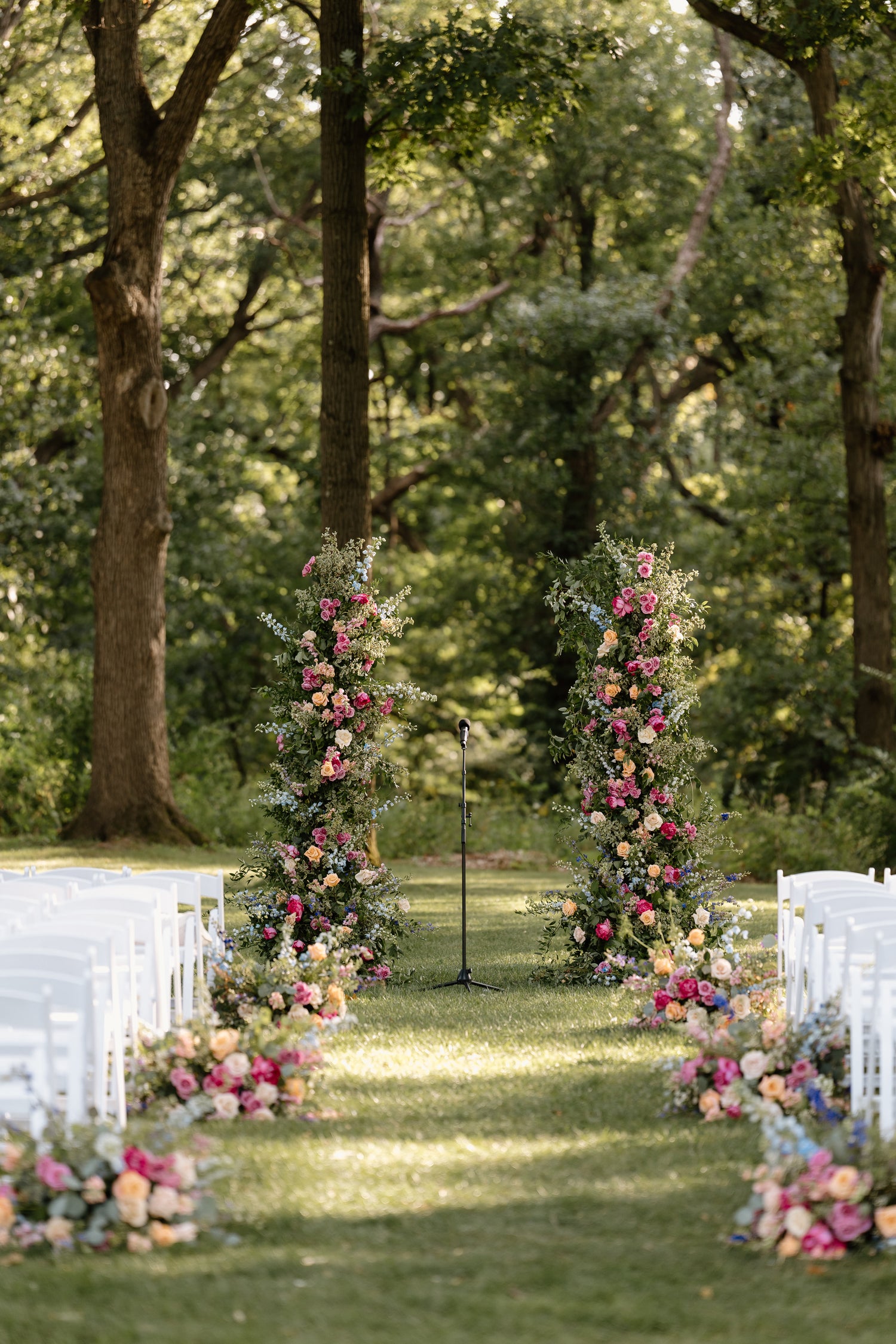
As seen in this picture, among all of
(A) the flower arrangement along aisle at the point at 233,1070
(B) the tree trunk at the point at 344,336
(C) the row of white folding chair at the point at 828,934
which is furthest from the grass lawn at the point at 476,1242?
(B) the tree trunk at the point at 344,336

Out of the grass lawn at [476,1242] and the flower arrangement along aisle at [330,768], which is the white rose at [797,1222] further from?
the flower arrangement along aisle at [330,768]

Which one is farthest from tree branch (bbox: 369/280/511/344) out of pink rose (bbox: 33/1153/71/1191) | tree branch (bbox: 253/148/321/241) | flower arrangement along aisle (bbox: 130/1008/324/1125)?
pink rose (bbox: 33/1153/71/1191)

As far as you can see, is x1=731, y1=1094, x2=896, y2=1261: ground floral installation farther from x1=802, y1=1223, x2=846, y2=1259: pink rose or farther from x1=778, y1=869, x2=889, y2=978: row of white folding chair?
x1=778, y1=869, x2=889, y2=978: row of white folding chair

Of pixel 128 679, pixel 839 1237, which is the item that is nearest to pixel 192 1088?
pixel 839 1237

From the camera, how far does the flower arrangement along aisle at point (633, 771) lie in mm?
9250

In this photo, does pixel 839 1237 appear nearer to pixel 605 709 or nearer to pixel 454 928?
pixel 605 709

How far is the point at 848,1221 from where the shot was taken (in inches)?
170

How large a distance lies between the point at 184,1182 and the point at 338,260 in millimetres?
10001

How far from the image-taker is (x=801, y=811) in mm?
18031

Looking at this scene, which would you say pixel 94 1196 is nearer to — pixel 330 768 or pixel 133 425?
pixel 330 768

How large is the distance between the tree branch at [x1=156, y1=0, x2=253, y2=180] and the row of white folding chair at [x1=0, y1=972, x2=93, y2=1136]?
11855 mm

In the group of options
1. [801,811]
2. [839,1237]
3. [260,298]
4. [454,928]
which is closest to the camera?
[839,1237]

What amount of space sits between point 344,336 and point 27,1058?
9035 mm

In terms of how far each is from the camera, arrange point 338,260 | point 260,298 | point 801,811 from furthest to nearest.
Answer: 1. point 260,298
2. point 801,811
3. point 338,260
